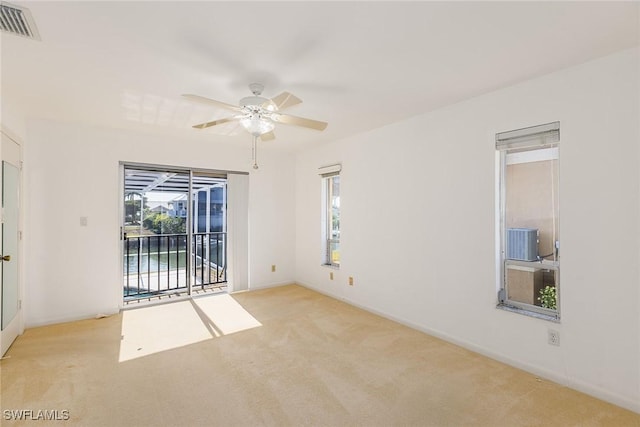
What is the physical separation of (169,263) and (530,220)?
16.2 ft

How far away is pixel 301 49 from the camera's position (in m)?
2.01

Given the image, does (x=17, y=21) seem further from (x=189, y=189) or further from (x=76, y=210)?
(x=189, y=189)

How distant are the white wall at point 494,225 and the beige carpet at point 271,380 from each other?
0.25 metres

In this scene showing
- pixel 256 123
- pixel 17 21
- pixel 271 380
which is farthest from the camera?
pixel 256 123

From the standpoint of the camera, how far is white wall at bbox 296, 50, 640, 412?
2.04 metres

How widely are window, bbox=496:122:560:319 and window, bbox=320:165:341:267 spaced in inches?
92.4

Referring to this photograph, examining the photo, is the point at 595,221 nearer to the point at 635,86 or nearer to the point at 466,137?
the point at 635,86

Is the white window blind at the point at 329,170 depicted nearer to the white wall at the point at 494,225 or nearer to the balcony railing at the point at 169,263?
the white wall at the point at 494,225

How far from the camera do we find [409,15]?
1.67 metres

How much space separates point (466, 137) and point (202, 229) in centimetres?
440

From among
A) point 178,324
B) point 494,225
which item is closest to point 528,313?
point 494,225

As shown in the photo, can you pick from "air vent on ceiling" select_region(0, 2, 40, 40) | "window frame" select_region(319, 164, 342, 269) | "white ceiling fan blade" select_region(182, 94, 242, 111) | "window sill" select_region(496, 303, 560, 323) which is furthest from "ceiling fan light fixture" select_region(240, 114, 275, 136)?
"window sill" select_region(496, 303, 560, 323)

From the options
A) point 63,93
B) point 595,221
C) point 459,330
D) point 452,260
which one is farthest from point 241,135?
point 595,221

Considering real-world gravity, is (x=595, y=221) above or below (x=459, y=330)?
above
